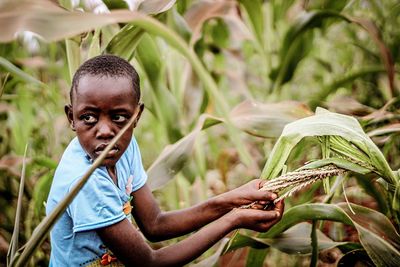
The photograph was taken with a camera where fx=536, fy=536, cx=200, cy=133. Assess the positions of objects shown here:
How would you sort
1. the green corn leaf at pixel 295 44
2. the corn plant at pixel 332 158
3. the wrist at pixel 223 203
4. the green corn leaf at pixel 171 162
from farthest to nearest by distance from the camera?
the green corn leaf at pixel 295 44
the green corn leaf at pixel 171 162
the wrist at pixel 223 203
the corn plant at pixel 332 158

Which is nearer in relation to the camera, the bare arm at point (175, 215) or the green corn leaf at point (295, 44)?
the bare arm at point (175, 215)

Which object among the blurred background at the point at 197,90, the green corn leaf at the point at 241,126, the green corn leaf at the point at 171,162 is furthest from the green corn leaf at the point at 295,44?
the green corn leaf at the point at 171,162

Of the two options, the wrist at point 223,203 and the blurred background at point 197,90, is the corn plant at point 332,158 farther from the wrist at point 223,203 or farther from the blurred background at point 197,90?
the blurred background at point 197,90

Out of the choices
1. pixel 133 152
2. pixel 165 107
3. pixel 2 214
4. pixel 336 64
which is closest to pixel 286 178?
pixel 133 152

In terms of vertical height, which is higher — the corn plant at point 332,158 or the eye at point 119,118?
the eye at point 119,118

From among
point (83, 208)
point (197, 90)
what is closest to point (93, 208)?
point (83, 208)

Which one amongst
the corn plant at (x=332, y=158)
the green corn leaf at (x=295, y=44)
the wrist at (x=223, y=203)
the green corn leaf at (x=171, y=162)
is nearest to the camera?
the corn plant at (x=332, y=158)

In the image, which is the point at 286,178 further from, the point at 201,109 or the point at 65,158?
the point at 201,109

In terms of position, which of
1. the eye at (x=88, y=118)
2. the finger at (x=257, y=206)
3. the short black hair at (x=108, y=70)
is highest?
the short black hair at (x=108, y=70)

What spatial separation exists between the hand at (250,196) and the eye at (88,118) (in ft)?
0.86

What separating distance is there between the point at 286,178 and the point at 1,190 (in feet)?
3.31

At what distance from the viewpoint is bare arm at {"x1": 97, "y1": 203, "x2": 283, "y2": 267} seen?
2.65 feet

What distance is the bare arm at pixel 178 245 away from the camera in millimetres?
807

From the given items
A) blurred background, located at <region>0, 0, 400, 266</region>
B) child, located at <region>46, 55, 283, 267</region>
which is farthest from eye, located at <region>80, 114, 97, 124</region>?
blurred background, located at <region>0, 0, 400, 266</region>
